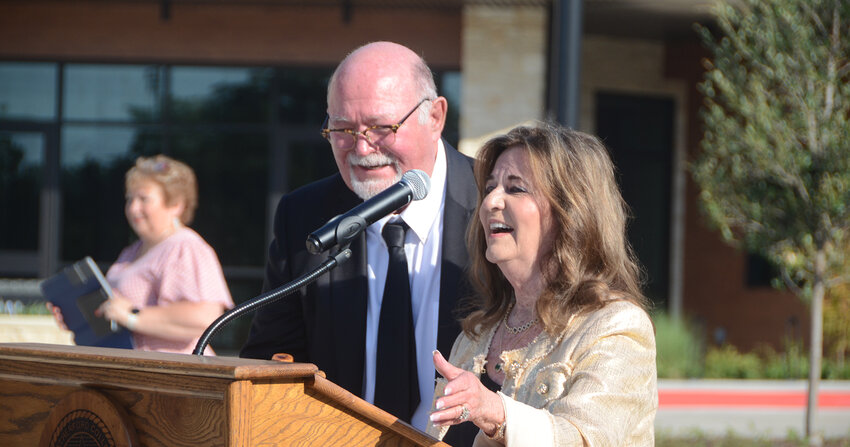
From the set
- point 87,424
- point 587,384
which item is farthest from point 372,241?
point 87,424

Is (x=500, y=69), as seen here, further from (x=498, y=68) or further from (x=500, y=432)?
(x=500, y=432)

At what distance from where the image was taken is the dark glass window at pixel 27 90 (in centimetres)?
1280

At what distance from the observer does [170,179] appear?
5.70 metres

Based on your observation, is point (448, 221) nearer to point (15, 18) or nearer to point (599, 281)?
point (599, 281)

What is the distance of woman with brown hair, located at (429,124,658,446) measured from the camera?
7.16 ft

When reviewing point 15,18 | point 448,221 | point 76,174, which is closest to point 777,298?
point 76,174

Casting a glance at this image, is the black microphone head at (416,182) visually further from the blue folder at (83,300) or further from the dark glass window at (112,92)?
the dark glass window at (112,92)

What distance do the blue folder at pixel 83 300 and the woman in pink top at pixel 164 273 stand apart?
67 millimetres

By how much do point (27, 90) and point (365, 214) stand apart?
38.7 ft

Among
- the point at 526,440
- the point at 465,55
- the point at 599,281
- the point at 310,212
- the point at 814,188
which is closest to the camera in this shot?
the point at 526,440

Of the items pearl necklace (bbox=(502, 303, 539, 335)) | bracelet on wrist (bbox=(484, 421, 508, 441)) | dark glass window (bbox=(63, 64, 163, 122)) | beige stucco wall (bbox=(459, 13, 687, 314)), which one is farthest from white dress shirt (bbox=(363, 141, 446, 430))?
dark glass window (bbox=(63, 64, 163, 122))

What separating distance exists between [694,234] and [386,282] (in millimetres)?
12140

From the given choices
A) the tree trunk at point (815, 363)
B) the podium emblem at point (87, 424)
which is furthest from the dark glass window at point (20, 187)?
the podium emblem at point (87, 424)

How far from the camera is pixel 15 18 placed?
1251 cm
